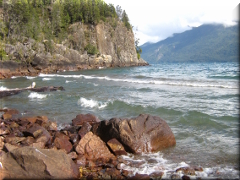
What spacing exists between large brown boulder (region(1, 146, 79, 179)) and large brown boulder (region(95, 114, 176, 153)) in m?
2.20

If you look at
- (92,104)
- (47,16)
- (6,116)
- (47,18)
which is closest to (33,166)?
(6,116)

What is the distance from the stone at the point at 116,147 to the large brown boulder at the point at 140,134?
0.13 meters

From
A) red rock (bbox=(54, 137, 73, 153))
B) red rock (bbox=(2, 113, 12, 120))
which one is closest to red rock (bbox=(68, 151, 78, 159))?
red rock (bbox=(54, 137, 73, 153))

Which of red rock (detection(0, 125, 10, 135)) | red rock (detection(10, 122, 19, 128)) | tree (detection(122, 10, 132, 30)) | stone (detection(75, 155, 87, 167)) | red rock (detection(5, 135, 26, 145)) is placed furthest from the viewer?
tree (detection(122, 10, 132, 30))

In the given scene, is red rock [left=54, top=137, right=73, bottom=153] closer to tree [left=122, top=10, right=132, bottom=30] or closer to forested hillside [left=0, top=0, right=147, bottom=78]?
forested hillside [left=0, top=0, right=147, bottom=78]

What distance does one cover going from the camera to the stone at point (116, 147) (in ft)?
22.5

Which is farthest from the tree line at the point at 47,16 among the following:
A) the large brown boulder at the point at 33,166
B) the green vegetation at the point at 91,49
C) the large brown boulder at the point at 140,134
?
the large brown boulder at the point at 33,166

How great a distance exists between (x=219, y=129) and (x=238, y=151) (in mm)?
2182

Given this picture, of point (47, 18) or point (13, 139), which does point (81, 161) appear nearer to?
point (13, 139)

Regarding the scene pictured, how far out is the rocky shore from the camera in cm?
514

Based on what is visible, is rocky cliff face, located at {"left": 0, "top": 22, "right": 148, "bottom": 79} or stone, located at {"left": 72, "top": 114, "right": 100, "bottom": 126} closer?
stone, located at {"left": 72, "top": 114, "right": 100, "bottom": 126}

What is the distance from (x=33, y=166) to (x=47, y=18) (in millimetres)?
77754

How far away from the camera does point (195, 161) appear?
6324mm

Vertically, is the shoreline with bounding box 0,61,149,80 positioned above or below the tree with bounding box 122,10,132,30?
below
